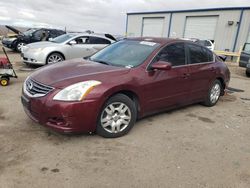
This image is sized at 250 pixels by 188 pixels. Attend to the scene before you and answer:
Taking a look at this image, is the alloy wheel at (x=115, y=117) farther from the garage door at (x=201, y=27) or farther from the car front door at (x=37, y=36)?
the garage door at (x=201, y=27)

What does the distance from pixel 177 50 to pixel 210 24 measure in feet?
Answer: 63.8

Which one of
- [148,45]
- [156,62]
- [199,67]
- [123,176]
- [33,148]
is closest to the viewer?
[123,176]

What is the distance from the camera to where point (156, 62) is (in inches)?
167

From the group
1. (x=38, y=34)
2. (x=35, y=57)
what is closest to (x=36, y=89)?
(x=35, y=57)

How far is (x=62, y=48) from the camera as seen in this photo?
30.4 feet

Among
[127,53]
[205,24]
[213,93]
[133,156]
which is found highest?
[205,24]

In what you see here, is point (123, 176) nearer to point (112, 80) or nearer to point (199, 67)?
point (112, 80)

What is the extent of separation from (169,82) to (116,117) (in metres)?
1.31

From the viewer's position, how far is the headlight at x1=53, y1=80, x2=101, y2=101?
3312mm

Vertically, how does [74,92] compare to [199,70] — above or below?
below

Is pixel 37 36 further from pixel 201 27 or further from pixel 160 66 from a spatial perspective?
pixel 201 27

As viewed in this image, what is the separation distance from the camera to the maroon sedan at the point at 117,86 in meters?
3.37

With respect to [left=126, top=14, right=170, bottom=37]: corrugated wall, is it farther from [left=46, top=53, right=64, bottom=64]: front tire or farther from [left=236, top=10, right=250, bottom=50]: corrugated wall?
[left=46, top=53, right=64, bottom=64]: front tire

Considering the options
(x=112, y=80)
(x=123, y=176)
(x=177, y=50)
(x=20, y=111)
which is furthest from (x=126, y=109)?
(x=20, y=111)
